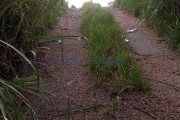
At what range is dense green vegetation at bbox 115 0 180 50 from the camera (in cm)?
370

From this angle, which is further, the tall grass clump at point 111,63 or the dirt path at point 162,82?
the tall grass clump at point 111,63

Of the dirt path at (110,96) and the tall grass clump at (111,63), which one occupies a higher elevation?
the tall grass clump at (111,63)

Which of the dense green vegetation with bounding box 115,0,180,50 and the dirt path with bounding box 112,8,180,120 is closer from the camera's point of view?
the dirt path with bounding box 112,8,180,120

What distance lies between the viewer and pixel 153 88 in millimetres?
2549

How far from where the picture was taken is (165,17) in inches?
165

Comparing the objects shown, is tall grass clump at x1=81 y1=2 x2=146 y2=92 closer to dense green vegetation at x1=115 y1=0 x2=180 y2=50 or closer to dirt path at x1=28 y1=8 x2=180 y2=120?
dirt path at x1=28 y1=8 x2=180 y2=120

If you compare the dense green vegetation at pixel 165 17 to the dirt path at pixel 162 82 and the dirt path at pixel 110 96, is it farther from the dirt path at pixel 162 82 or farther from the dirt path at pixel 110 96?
the dirt path at pixel 110 96

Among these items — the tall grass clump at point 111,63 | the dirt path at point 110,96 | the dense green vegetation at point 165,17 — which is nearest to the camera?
the dirt path at point 110,96

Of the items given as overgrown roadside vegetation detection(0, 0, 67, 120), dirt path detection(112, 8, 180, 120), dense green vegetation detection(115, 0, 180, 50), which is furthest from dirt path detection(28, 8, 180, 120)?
dense green vegetation detection(115, 0, 180, 50)

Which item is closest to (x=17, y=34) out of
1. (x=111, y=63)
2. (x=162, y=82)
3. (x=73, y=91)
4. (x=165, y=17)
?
(x=73, y=91)

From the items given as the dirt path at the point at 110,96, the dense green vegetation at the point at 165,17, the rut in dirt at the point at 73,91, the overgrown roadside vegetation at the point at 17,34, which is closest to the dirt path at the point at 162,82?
the dirt path at the point at 110,96

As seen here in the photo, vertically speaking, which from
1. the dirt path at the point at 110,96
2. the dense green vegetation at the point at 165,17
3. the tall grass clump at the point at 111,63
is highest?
the dense green vegetation at the point at 165,17

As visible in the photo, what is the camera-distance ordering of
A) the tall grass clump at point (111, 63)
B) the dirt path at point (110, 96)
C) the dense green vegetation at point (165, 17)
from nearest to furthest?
the dirt path at point (110, 96) < the tall grass clump at point (111, 63) < the dense green vegetation at point (165, 17)

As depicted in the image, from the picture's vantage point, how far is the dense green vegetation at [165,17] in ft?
12.1
